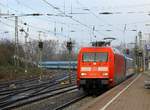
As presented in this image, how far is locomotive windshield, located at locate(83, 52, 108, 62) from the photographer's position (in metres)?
27.2

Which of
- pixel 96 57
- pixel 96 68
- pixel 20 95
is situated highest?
pixel 96 57

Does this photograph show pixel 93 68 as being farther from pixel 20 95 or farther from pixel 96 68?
pixel 20 95

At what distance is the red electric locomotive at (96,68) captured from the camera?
26.4 metres

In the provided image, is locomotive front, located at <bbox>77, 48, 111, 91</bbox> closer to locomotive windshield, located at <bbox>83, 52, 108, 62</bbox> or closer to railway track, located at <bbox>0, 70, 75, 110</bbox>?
locomotive windshield, located at <bbox>83, 52, 108, 62</bbox>

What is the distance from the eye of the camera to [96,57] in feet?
89.6

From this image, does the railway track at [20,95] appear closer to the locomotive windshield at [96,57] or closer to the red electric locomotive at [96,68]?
Result: the red electric locomotive at [96,68]

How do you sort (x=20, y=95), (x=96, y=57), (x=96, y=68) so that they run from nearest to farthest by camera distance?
(x=96, y=68)
(x=20, y=95)
(x=96, y=57)

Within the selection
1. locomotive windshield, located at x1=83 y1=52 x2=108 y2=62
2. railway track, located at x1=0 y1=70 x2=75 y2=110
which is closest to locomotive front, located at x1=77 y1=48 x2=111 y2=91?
locomotive windshield, located at x1=83 y1=52 x2=108 y2=62

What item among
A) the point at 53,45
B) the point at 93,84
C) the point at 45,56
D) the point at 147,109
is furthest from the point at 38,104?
the point at 45,56

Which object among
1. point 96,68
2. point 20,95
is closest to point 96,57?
point 96,68

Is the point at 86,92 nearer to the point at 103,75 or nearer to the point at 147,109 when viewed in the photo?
the point at 103,75

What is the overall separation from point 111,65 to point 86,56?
1781 mm

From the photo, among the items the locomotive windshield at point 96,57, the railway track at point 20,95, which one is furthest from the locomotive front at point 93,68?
the railway track at point 20,95

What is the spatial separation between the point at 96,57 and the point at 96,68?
910 mm
